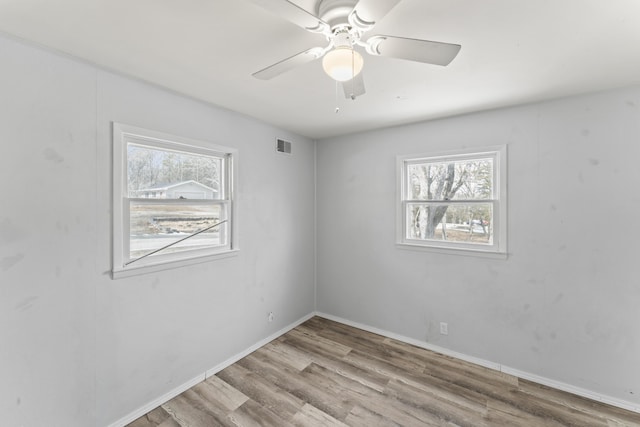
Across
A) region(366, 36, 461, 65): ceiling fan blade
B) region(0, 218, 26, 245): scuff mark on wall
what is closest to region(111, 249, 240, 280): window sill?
region(0, 218, 26, 245): scuff mark on wall

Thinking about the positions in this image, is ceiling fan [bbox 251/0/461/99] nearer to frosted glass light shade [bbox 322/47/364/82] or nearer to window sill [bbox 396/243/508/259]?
frosted glass light shade [bbox 322/47/364/82]

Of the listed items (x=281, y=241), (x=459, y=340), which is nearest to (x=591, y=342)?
(x=459, y=340)

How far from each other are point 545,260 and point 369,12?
2.58 m

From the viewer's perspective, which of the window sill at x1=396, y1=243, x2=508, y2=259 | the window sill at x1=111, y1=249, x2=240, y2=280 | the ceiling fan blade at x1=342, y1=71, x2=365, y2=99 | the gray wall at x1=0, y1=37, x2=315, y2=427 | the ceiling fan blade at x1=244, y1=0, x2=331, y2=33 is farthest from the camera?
the window sill at x1=396, y1=243, x2=508, y2=259

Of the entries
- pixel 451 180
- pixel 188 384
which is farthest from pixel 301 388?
pixel 451 180

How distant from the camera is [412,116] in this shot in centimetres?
285

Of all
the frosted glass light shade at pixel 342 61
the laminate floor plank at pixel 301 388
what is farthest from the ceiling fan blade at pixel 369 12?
the laminate floor plank at pixel 301 388

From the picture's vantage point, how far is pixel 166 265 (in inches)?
87.7

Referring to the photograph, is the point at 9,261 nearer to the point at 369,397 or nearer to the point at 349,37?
the point at 349,37

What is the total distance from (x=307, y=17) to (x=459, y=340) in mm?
3135

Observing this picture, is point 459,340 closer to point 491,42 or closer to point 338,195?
point 338,195

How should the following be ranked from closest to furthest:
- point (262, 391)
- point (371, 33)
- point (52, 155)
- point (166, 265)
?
point (371, 33), point (52, 155), point (166, 265), point (262, 391)

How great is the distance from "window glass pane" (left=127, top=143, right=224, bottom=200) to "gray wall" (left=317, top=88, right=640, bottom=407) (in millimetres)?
1897

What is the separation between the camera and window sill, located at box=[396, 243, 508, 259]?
263cm
